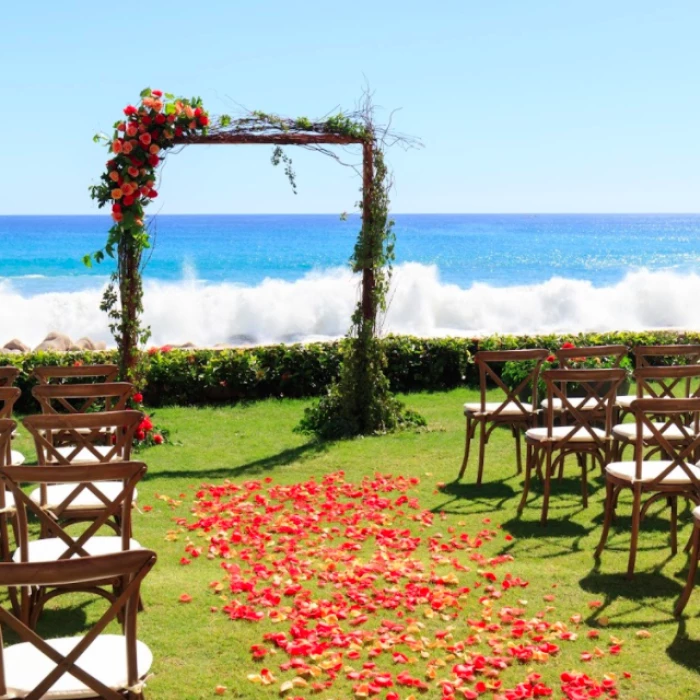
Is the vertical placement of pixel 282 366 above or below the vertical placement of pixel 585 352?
below

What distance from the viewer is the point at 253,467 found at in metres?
8.68

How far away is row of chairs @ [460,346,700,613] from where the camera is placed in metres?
5.62

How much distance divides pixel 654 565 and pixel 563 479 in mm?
2293

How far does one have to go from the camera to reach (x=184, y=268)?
53.7 m

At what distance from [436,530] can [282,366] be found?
554 cm

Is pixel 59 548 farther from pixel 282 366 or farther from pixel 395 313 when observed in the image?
pixel 395 313

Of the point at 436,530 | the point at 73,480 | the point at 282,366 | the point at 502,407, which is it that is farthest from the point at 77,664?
the point at 282,366

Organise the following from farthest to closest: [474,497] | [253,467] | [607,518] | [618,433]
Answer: [253,467] < [474,497] < [618,433] < [607,518]

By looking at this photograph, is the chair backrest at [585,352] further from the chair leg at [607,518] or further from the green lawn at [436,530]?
the chair leg at [607,518]

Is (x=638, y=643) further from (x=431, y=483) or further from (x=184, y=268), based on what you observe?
(x=184, y=268)

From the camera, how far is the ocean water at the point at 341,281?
27.9m

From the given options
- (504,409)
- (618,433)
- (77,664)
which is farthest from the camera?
(504,409)

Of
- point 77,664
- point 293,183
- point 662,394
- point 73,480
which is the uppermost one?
point 293,183

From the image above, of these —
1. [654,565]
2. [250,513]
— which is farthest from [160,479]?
[654,565]
